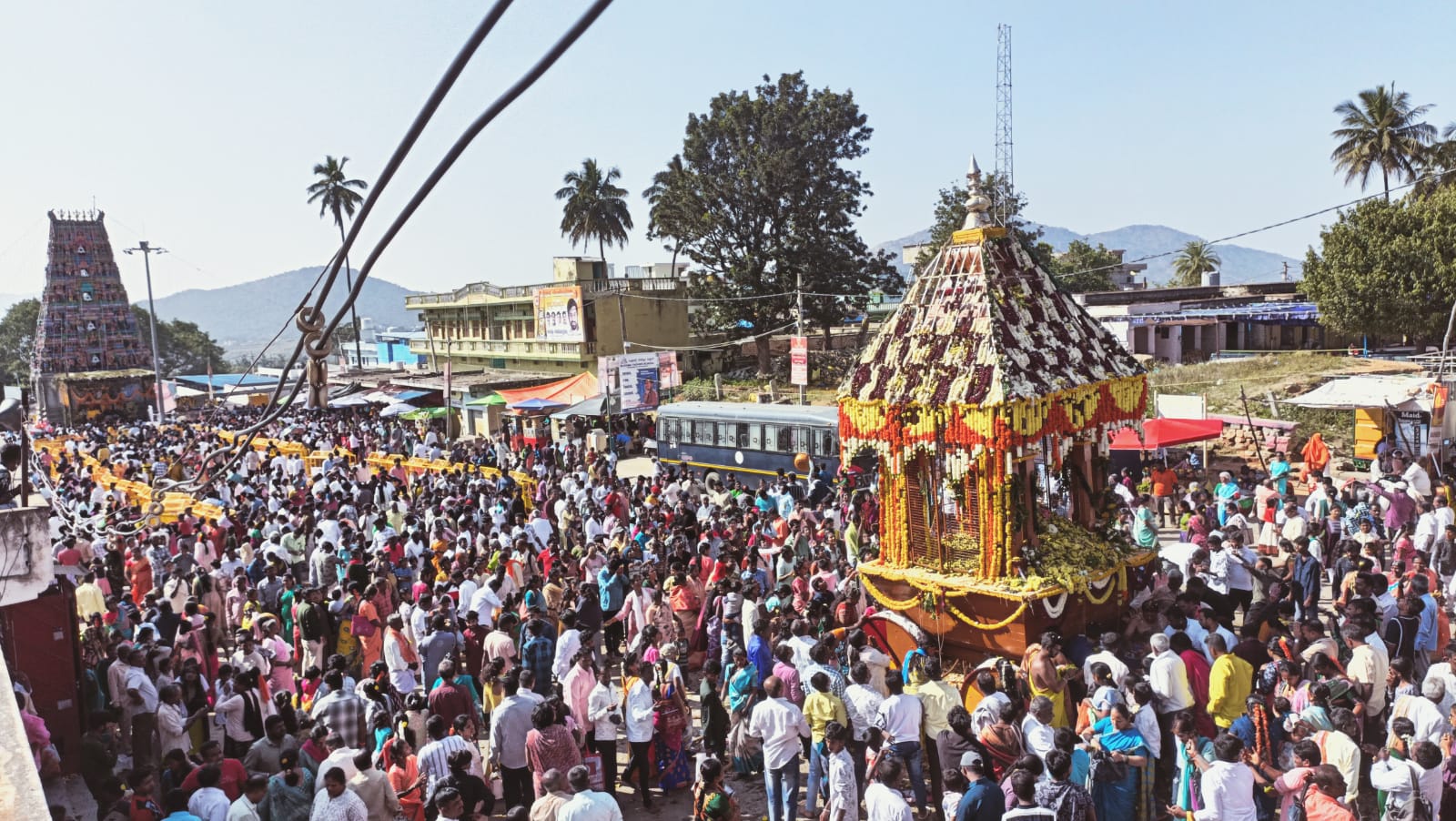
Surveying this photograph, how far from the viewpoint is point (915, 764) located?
7230 mm

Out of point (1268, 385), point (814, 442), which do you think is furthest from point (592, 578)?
point (1268, 385)

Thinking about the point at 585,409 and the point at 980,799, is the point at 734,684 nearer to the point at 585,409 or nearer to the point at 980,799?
the point at 980,799

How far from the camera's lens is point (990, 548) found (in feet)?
30.9

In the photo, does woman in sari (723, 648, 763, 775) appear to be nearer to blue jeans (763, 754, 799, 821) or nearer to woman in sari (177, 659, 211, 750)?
blue jeans (763, 754, 799, 821)

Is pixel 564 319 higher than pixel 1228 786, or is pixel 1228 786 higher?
pixel 564 319

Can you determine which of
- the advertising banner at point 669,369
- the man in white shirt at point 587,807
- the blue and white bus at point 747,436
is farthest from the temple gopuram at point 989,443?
the advertising banner at point 669,369

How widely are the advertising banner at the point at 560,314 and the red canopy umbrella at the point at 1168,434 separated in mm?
25045

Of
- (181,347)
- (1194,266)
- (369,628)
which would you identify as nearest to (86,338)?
(181,347)

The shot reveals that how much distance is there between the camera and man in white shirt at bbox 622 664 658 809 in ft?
25.6

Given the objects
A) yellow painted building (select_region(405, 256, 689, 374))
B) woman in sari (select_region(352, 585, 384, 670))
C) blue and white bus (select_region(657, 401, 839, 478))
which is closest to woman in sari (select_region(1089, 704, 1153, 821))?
woman in sari (select_region(352, 585, 384, 670))

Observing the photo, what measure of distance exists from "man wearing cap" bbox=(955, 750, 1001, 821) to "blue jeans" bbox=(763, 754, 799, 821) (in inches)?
67.4

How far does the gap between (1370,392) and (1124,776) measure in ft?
49.5

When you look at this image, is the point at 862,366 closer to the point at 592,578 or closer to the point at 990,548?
the point at 990,548

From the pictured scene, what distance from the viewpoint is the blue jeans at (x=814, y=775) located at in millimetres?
7348
